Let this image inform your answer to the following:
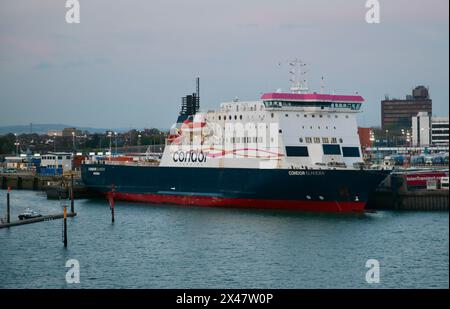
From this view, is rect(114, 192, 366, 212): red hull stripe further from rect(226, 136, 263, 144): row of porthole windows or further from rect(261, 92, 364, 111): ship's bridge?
rect(261, 92, 364, 111): ship's bridge

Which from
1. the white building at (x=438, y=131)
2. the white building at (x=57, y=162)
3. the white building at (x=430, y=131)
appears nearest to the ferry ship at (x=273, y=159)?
the white building at (x=57, y=162)

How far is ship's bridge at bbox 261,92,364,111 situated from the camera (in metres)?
42.2

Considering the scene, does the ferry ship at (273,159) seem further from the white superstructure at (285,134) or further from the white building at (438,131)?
the white building at (438,131)

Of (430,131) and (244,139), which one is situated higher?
(430,131)

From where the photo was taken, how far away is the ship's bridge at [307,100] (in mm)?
42250

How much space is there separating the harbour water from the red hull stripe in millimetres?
844

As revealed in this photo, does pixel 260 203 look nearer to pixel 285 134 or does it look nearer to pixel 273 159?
pixel 273 159

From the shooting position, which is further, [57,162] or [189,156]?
[57,162]

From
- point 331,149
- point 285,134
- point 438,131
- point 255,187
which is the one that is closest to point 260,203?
point 255,187

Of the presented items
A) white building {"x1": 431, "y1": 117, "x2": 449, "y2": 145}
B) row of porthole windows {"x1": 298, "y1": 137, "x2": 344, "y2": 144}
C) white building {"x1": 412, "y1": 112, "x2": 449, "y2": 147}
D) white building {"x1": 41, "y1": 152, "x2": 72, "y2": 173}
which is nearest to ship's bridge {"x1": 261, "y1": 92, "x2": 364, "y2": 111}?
row of porthole windows {"x1": 298, "y1": 137, "x2": 344, "y2": 144}

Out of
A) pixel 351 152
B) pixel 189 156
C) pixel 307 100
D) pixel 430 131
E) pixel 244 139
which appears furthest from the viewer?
pixel 430 131

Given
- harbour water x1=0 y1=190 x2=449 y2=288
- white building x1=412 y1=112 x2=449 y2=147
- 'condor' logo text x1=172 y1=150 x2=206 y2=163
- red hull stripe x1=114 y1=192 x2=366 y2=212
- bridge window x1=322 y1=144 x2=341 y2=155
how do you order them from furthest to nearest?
white building x1=412 y1=112 x2=449 y2=147
'condor' logo text x1=172 y1=150 x2=206 y2=163
bridge window x1=322 y1=144 x2=341 y2=155
red hull stripe x1=114 y1=192 x2=366 y2=212
harbour water x1=0 y1=190 x2=449 y2=288

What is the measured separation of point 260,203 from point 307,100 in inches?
229

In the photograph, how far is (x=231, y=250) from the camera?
2933cm
